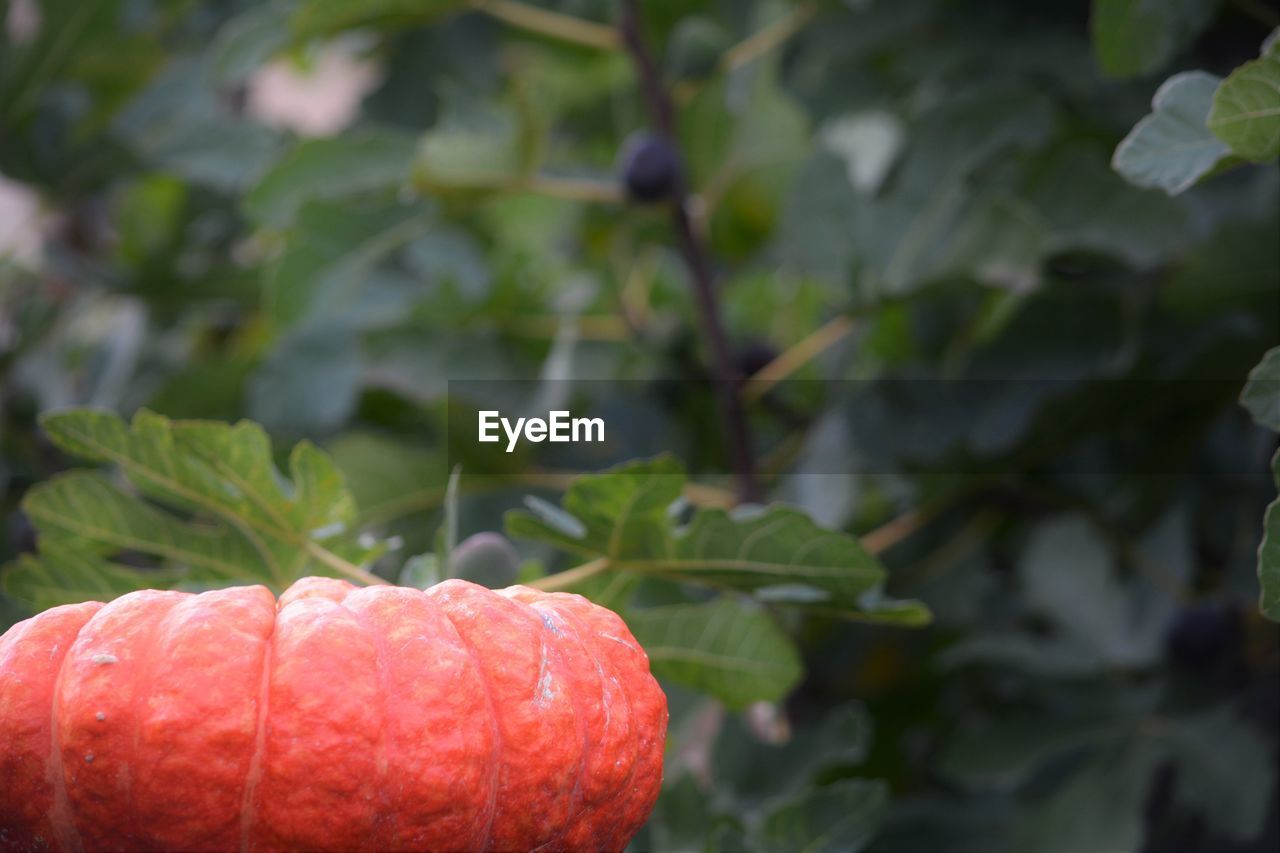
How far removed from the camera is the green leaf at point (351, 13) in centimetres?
130

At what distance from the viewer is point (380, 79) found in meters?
1.95

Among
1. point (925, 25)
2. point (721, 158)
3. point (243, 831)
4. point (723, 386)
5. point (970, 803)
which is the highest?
point (925, 25)

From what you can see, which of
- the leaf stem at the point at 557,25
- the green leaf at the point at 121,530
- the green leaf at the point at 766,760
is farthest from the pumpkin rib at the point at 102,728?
the leaf stem at the point at 557,25

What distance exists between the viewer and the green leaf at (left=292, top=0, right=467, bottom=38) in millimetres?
1303

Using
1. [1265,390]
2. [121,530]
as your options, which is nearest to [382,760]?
[121,530]

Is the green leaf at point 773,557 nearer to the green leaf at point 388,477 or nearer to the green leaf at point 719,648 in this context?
the green leaf at point 719,648

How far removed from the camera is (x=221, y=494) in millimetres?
755

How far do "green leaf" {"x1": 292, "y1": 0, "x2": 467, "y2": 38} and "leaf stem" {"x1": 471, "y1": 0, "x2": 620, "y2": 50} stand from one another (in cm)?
11

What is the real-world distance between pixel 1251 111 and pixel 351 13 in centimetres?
89

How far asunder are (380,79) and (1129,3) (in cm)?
121

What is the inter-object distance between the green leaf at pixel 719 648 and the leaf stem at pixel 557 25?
2.52 ft

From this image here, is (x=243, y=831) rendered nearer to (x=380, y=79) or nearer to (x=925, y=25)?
(x=925, y=25)

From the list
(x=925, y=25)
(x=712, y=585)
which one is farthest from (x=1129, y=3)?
(x=712, y=585)

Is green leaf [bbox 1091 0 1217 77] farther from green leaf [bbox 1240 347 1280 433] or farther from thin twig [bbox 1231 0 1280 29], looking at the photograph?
green leaf [bbox 1240 347 1280 433]
